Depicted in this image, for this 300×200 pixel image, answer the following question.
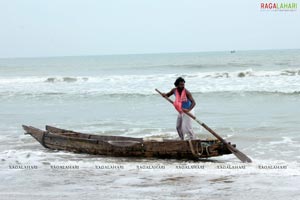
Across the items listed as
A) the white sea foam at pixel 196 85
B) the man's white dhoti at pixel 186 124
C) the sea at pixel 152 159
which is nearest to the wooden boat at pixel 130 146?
the sea at pixel 152 159

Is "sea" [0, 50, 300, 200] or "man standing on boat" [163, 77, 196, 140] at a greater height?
"man standing on boat" [163, 77, 196, 140]

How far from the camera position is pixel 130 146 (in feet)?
26.2

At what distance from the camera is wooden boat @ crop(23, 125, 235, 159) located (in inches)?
294

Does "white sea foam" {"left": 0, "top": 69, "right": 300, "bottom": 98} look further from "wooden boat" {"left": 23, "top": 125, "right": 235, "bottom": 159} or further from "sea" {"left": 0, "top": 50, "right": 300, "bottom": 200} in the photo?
"wooden boat" {"left": 23, "top": 125, "right": 235, "bottom": 159}

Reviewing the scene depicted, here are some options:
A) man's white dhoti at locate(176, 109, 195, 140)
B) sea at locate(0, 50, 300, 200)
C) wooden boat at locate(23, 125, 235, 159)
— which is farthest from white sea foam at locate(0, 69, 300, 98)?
man's white dhoti at locate(176, 109, 195, 140)

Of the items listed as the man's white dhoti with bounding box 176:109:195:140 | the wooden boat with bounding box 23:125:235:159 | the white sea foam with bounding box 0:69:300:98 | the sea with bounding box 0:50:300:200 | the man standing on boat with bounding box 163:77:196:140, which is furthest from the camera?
the white sea foam with bounding box 0:69:300:98

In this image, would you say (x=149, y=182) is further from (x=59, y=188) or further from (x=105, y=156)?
(x=105, y=156)

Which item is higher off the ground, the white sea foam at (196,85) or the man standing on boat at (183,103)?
the white sea foam at (196,85)

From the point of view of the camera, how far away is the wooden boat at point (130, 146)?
748 cm

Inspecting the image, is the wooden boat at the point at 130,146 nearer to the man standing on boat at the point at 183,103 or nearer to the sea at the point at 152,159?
the sea at the point at 152,159

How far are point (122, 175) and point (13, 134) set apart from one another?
16.3 feet

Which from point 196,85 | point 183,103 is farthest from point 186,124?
point 196,85

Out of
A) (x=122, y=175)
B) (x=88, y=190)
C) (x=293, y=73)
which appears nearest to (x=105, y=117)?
(x=122, y=175)

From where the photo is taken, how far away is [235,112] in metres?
13.4
